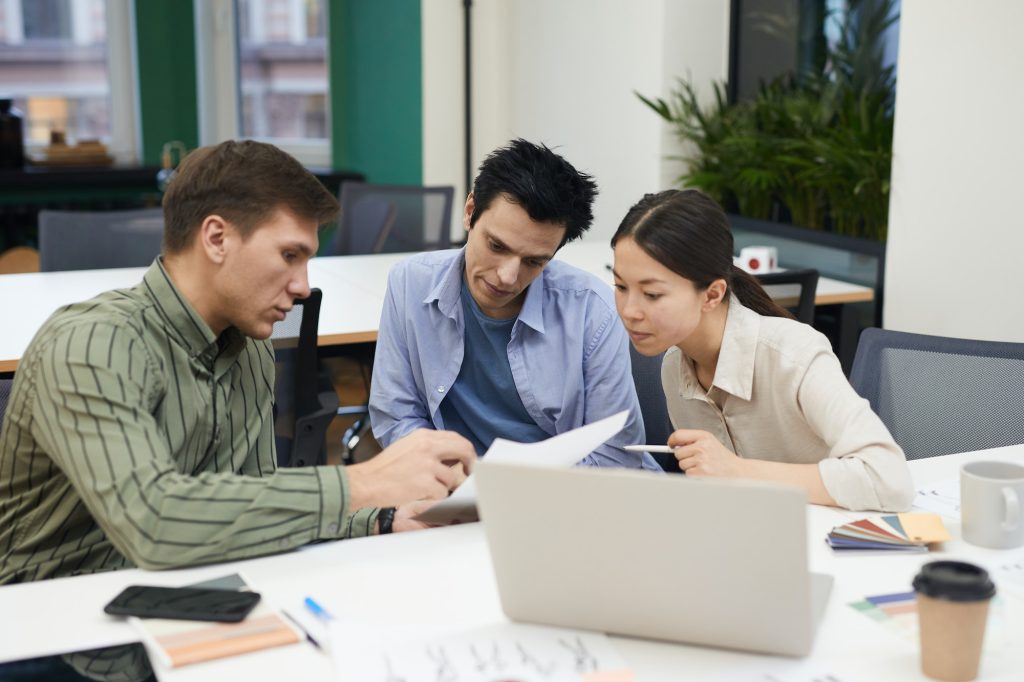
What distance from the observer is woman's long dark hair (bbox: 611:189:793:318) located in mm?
1772

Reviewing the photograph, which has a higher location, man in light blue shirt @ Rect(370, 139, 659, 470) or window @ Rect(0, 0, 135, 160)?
window @ Rect(0, 0, 135, 160)

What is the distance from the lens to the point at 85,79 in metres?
6.52

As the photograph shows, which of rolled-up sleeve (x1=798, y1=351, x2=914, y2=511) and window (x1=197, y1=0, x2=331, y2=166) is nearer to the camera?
rolled-up sleeve (x1=798, y1=351, x2=914, y2=511)

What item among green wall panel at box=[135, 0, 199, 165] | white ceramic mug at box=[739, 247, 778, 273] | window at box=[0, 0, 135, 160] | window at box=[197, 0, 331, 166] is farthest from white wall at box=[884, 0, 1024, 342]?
window at box=[0, 0, 135, 160]

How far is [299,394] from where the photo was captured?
101 inches

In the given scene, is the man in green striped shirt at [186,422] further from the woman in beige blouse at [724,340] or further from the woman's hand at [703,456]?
the woman in beige blouse at [724,340]

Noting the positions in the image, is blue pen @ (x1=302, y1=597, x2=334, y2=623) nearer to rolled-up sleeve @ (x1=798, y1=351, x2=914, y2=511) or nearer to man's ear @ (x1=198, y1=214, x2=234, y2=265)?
man's ear @ (x1=198, y1=214, x2=234, y2=265)

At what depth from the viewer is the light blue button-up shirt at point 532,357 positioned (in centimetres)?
210

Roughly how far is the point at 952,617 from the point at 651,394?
1.25m

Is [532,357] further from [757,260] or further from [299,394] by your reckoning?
[757,260]

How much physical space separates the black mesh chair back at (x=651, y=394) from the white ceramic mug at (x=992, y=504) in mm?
878

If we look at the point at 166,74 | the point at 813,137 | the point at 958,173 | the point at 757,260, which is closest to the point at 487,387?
the point at 757,260

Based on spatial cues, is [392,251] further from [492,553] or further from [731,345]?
[492,553]

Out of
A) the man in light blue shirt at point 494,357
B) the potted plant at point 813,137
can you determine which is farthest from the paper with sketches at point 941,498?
the potted plant at point 813,137
